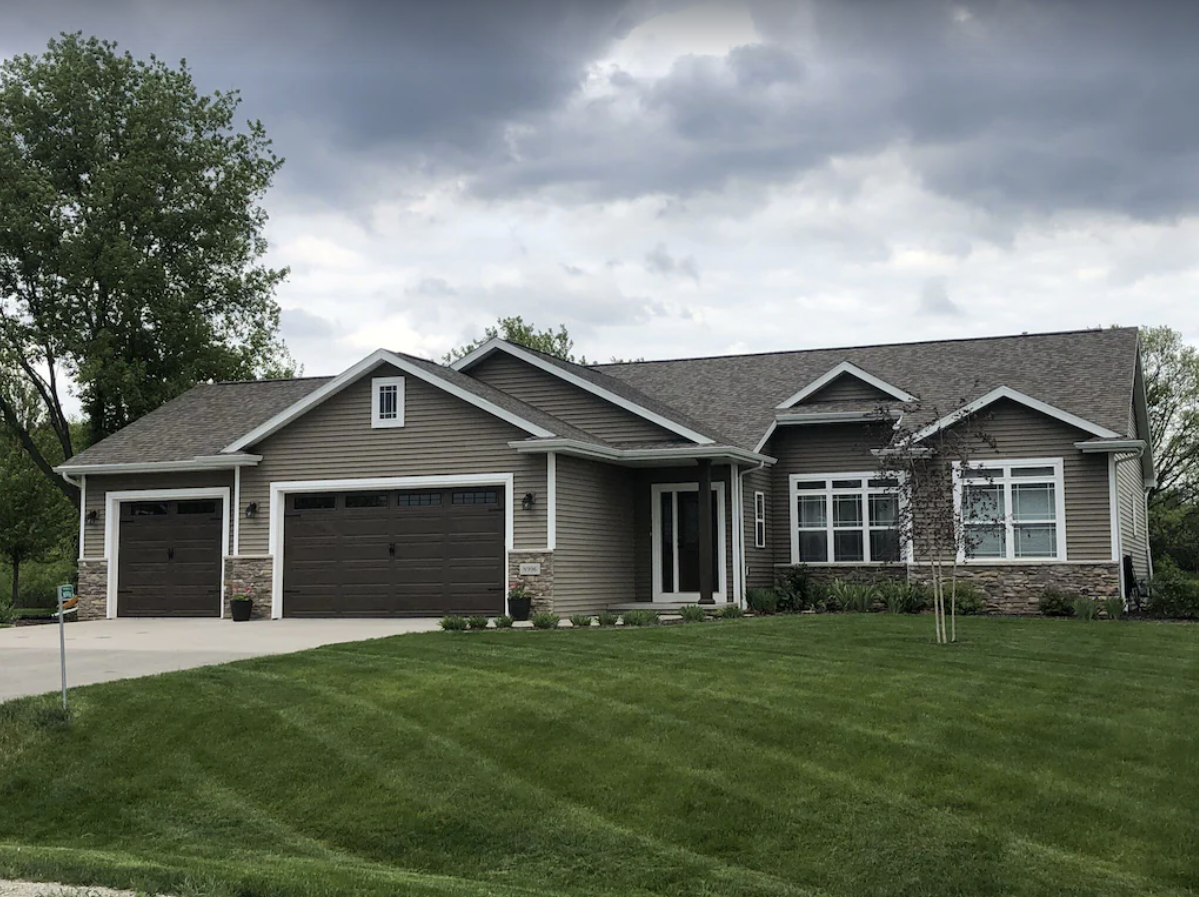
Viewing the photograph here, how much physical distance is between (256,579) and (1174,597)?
16.1 m

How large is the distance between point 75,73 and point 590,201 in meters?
18.0

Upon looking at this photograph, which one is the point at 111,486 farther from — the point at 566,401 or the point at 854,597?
the point at 854,597

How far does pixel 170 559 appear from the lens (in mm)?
24000

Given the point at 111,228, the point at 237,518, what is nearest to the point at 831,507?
the point at 237,518

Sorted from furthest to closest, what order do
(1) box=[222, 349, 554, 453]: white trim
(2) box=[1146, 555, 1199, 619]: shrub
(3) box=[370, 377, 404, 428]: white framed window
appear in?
(3) box=[370, 377, 404, 428]: white framed window
(2) box=[1146, 555, 1199, 619]: shrub
(1) box=[222, 349, 554, 453]: white trim

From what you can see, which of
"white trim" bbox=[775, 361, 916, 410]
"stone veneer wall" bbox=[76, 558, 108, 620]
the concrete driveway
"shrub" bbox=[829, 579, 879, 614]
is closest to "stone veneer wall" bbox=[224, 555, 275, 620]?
the concrete driveway

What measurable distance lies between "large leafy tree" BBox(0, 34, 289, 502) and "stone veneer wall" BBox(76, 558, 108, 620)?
10322 mm

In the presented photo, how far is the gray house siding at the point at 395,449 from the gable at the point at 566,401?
8.55ft

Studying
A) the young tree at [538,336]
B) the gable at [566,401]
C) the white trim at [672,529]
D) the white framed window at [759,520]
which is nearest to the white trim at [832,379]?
the white framed window at [759,520]

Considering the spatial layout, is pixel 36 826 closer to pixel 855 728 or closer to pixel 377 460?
pixel 855 728

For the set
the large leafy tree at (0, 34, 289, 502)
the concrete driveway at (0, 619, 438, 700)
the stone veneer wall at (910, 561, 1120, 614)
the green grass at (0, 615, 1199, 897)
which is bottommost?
the green grass at (0, 615, 1199, 897)

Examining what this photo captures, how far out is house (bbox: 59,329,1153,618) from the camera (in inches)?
828

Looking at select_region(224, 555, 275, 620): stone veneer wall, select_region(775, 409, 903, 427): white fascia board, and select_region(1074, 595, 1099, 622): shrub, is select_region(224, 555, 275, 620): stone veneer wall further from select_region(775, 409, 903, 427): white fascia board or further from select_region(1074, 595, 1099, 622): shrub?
select_region(1074, 595, 1099, 622): shrub

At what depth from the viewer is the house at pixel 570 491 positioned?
21.0m
